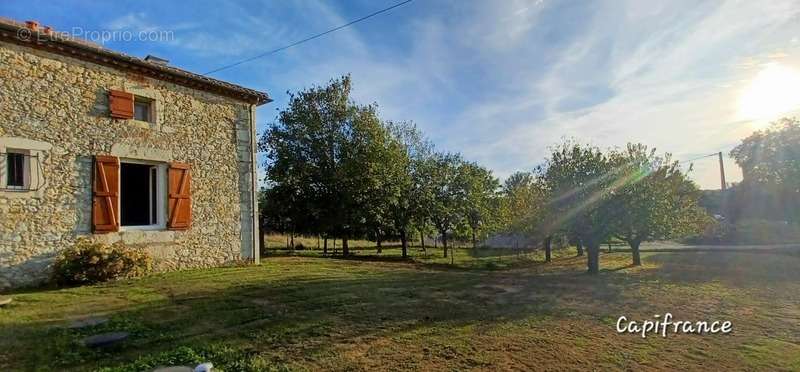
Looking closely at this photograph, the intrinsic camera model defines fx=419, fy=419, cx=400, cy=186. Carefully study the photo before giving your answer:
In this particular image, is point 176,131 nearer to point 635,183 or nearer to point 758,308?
point 635,183

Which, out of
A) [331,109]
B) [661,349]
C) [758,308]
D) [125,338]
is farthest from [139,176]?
[758,308]

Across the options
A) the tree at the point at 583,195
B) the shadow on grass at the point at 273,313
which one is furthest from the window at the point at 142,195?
the tree at the point at 583,195

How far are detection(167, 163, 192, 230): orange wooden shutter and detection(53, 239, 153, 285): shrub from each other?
1320 millimetres

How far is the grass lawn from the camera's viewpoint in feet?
13.5

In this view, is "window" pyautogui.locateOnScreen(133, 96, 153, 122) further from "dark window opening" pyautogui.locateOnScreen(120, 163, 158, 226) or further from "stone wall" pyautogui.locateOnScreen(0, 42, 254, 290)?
"dark window opening" pyautogui.locateOnScreen(120, 163, 158, 226)

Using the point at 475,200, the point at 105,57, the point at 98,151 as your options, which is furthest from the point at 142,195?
the point at 475,200

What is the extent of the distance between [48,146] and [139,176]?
9.08ft

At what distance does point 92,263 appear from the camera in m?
8.04

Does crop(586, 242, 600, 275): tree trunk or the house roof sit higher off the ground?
the house roof

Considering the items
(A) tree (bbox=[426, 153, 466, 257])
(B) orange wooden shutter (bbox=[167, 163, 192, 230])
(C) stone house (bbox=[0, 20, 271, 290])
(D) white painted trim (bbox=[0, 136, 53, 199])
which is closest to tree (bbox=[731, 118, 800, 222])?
(A) tree (bbox=[426, 153, 466, 257])

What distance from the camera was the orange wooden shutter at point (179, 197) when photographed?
9.90 m

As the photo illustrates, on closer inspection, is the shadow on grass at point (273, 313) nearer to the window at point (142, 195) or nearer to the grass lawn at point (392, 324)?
the grass lawn at point (392, 324)

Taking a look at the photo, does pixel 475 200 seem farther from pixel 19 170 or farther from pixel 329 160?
pixel 19 170

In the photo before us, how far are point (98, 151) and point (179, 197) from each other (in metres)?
1.89
